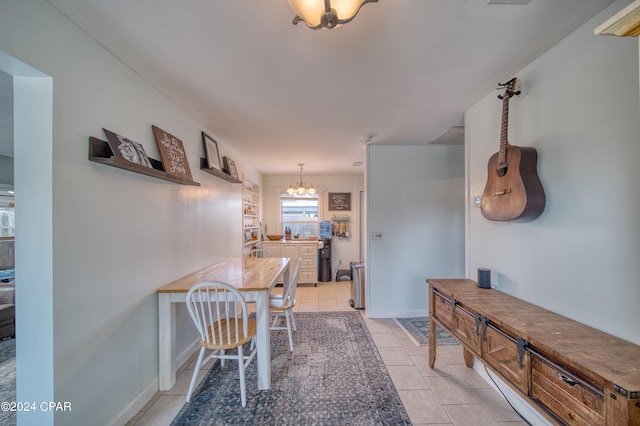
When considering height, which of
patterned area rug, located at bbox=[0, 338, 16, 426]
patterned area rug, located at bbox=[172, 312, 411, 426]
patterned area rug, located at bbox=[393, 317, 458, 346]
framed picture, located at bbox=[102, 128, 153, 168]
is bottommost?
patterned area rug, located at bbox=[393, 317, 458, 346]

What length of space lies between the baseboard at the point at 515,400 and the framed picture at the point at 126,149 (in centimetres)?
272

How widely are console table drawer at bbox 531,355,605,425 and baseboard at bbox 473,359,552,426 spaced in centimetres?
43

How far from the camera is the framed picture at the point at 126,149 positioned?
150cm

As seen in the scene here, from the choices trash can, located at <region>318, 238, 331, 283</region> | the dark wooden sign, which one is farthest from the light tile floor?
the dark wooden sign

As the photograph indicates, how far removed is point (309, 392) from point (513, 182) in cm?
214

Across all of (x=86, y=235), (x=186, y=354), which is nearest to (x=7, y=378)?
(x=186, y=354)

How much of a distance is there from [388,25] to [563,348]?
172cm

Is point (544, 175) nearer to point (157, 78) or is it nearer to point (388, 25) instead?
point (388, 25)

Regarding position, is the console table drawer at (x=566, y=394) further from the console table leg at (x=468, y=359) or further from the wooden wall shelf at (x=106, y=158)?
the wooden wall shelf at (x=106, y=158)

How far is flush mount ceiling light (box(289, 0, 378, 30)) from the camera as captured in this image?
0.95 meters

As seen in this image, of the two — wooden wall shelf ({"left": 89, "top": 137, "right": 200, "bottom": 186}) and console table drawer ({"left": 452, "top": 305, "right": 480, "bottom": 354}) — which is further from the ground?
wooden wall shelf ({"left": 89, "top": 137, "right": 200, "bottom": 186})

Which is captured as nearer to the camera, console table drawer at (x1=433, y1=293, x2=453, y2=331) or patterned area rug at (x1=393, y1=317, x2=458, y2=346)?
console table drawer at (x1=433, y1=293, x2=453, y2=331)

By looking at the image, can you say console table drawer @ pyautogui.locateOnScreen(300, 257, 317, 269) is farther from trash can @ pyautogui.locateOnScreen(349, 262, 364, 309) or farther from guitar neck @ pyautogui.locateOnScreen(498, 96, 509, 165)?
guitar neck @ pyautogui.locateOnScreen(498, 96, 509, 165)

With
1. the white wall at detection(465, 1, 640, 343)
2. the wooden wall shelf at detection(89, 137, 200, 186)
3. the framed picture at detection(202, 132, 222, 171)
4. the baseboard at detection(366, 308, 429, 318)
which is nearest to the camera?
the white wall at detection(465, 1, 640, 343)
